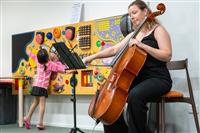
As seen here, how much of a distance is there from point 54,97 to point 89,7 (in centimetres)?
131

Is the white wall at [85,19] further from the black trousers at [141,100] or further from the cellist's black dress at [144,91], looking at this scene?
the black trousers at [141,100]

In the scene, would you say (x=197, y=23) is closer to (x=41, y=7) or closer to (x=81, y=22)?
(x=81, y=22)

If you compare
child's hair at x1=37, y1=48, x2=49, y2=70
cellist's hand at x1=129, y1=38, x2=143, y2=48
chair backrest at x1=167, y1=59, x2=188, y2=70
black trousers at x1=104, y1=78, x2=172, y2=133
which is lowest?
black trousers at x1=104, y1=78, x2=172, y2=133

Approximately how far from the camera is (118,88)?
78.9 inches

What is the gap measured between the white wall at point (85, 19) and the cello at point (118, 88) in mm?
1050

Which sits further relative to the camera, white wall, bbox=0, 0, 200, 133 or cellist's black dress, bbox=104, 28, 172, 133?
white wall, bbox=0, 0, 200, 133

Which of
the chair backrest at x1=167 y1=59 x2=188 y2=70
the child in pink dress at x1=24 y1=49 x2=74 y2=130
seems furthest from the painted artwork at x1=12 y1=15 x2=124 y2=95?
the chair backrest at x1=167 y1=59 x2=188 y2=70

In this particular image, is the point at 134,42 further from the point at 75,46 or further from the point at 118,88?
the point at 75,46

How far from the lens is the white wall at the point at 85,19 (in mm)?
2977

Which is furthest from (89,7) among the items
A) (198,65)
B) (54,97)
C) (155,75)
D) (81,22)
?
(155,75)

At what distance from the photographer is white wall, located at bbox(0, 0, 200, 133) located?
2.98m

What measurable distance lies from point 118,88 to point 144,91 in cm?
18

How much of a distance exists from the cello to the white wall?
1050 mm

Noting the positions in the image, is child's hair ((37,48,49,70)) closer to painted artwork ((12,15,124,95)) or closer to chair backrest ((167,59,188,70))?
painted artwork ((12,15,124,95))
